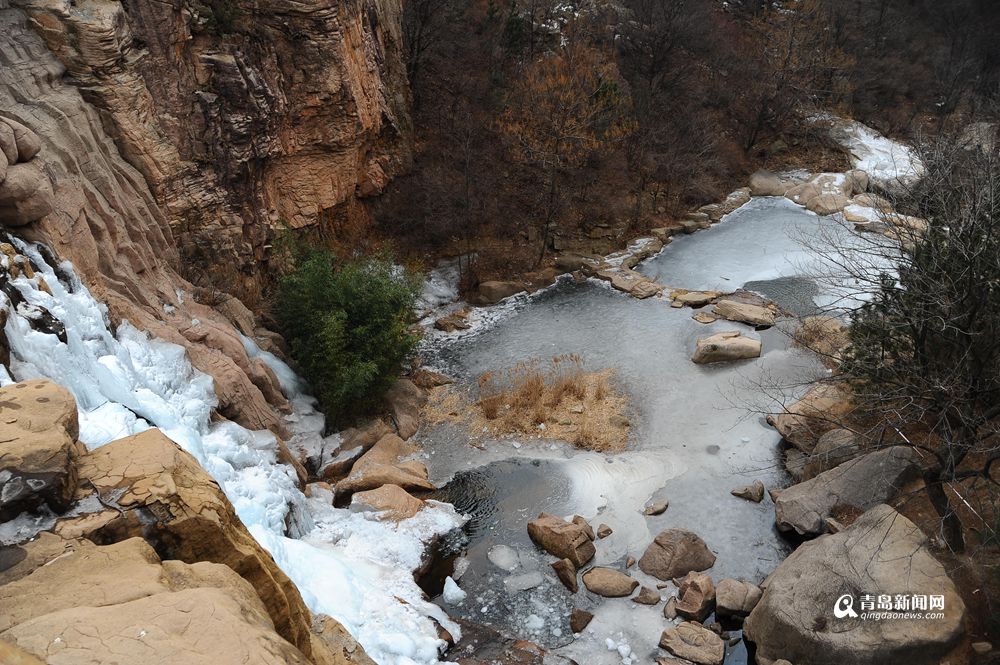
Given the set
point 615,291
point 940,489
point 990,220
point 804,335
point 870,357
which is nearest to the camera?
point 990,220

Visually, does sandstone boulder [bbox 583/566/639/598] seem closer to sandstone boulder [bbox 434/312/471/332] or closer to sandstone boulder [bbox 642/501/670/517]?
sandstone boulder [bbox 642/501/670/517]

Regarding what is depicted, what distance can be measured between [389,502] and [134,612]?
303 inches

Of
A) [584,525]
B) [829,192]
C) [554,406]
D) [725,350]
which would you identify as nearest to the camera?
[584,525]

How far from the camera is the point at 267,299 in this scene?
1694 cm

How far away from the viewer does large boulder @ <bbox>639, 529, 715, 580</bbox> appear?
10773 millimetres

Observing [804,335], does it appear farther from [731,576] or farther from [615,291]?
[731,576]

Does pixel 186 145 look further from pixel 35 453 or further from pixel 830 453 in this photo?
pixel 830 453

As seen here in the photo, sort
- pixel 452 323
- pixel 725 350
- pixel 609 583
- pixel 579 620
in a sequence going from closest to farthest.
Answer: pixel 579 620 → pixel 609 583 → pixel 725 350 → pixel 452 323

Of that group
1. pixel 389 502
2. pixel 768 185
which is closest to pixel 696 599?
pixel 389 502

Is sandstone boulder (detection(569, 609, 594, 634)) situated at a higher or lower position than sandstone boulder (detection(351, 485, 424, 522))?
lower

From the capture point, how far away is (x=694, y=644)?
9383mm

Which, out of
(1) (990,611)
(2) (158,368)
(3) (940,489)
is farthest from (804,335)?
(2) (158,368)

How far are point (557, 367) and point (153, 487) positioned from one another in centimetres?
1226

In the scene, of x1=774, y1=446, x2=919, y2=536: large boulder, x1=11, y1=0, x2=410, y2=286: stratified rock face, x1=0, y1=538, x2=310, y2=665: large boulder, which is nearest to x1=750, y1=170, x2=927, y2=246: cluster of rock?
A: x1=774, y1=446, x2=919, y2=536: large boulder
